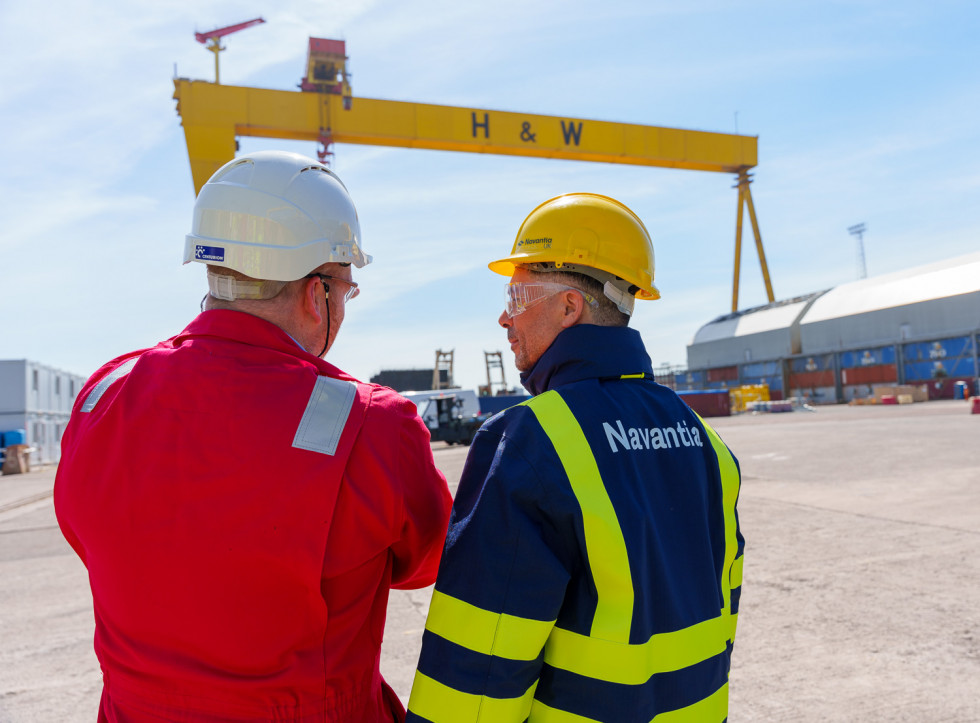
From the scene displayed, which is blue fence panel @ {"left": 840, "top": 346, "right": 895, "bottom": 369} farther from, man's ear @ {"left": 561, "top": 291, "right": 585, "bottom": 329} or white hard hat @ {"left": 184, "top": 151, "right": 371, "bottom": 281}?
white hard hat @ {"left": 184, "top": 151, "right": 371, "bottom": 281}

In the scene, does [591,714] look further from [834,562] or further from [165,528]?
[834,562]

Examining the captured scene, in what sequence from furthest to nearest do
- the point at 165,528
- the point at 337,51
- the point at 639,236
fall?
the point at 337,51 < the point at 639,236 < the point at 165,528

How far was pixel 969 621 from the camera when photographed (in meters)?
3.83

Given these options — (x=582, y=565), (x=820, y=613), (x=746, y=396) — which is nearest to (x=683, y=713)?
(x=582, y=565)

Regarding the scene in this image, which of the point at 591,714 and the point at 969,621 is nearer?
the point at 591,714

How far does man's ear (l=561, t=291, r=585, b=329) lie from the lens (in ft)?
5.33

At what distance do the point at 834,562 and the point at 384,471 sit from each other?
16.2ft

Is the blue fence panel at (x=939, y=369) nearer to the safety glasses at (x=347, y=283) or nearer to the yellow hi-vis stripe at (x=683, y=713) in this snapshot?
the yellow hi-vis stripe at (x=683, y=713)

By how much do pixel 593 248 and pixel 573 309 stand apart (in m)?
0.15

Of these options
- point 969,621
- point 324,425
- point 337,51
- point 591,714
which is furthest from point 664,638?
point 337,51

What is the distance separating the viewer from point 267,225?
56.1 inches

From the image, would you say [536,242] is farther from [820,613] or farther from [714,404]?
[714,404]

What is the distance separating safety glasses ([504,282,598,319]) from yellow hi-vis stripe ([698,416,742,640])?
1.45ft

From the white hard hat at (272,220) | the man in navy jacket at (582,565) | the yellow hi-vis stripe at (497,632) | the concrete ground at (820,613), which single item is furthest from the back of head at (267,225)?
the concrete ground at (820,613)
